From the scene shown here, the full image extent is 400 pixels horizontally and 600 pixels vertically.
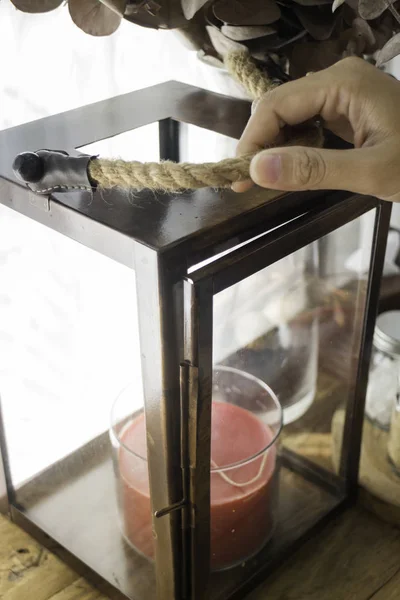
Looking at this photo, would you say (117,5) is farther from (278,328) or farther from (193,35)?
(278,328)

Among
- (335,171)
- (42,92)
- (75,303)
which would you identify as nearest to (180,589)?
(75,303)

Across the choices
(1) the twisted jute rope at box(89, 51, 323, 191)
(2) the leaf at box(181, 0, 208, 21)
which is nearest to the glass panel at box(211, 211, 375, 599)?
(1) the twisted jute rope at box(89, 51, 323, 191)

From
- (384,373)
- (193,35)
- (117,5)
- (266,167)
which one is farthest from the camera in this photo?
(384,373)

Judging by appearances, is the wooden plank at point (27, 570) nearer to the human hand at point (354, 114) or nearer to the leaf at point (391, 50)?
the human hand at point (354, 114)

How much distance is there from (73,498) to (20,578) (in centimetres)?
10

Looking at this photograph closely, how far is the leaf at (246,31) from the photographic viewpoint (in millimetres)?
632

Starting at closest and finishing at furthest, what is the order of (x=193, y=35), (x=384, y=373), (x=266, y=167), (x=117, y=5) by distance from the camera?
(x=266, y=167) → (x=117, y=5) → (x=193, y=35) → (x=384, y=373)

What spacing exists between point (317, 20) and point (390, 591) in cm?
53

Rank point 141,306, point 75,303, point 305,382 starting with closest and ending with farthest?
point 141,306
point 75,303
point 305,382

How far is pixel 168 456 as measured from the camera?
53 cm

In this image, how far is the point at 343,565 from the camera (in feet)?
2.37

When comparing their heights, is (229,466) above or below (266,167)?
below

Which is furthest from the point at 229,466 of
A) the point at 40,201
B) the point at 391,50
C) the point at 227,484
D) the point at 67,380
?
the point at 391,50

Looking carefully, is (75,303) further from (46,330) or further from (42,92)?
(42,92)
